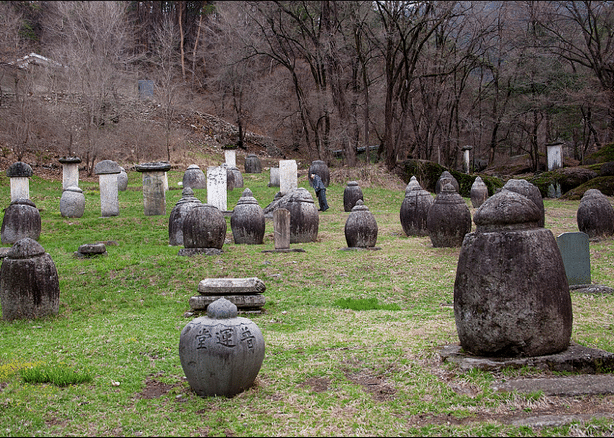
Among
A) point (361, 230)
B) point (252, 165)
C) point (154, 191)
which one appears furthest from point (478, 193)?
point (252, 165)

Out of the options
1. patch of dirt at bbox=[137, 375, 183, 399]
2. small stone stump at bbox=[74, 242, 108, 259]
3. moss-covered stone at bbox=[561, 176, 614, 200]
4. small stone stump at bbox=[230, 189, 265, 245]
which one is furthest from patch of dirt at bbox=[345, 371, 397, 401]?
moss-covered stone at bbox=[561, 176, 614, 200]

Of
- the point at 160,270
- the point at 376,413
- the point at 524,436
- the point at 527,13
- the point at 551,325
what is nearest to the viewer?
the point at 524,436

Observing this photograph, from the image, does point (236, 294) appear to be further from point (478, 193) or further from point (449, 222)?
point (478, 193)

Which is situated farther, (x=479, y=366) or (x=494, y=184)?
(x=494, y=184)

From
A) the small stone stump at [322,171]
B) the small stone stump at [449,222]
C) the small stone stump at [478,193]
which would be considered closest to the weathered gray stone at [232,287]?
the small stone stump at [449,222]

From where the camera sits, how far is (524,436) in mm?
4086

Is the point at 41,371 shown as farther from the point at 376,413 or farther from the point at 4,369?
the point at 376,413

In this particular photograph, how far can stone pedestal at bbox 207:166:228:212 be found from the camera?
18.9m

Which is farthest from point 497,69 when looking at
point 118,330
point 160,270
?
point 118,330

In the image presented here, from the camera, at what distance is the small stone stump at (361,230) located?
13.5 metres

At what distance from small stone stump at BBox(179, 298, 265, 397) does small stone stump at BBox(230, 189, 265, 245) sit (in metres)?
9.09

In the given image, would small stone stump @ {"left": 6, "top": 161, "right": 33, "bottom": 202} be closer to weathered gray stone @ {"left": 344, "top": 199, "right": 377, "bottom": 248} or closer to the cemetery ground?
the cemetery ground

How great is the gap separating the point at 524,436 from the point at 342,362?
2.22 meters

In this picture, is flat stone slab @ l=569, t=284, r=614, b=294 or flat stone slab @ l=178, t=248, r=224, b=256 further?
flat stone slab @ l=178, t=248, r=224, b=256
